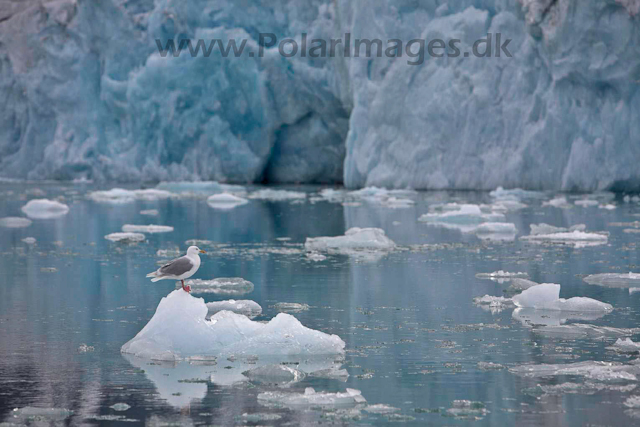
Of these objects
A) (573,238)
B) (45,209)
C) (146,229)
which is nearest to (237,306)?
(573,238)

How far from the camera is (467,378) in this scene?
4.44 meters

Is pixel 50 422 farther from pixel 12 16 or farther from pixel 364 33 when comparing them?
pixel 12 16

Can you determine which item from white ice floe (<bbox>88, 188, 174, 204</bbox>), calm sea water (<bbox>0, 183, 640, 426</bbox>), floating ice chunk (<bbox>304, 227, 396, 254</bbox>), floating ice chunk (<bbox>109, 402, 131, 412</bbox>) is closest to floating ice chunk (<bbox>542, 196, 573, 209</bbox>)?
calm sea water (<bbox>0, 183, 640, 426</bbox>)

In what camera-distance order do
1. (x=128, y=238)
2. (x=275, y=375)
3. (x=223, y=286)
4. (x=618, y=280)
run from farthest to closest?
(x=128, y=238)
(x=618, y=280)
(x=223, y=286)
(x=275, y=375)

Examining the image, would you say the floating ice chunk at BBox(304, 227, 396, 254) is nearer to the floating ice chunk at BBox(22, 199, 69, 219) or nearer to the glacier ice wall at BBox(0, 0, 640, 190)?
the floating ice chunk at BBox(22, 199, 69, 219)

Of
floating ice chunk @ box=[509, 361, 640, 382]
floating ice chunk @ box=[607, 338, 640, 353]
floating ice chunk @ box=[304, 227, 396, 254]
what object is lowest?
floating ice chunk @ box=[509, 361, 640, 382]

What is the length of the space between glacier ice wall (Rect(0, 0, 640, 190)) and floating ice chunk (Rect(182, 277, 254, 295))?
517 inches

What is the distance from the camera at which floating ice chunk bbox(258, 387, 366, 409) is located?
3.96 m

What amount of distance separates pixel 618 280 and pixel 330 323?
2978 mm

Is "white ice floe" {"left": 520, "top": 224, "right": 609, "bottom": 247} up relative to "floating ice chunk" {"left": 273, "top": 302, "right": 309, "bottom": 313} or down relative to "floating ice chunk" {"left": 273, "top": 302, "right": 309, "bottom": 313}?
up

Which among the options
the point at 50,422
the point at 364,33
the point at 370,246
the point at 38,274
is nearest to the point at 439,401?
the point at 50,422

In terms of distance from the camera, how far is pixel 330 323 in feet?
19.3

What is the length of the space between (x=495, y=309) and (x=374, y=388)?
241 cm

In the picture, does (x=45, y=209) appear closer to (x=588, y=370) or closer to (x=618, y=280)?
(x=618, y=280)
